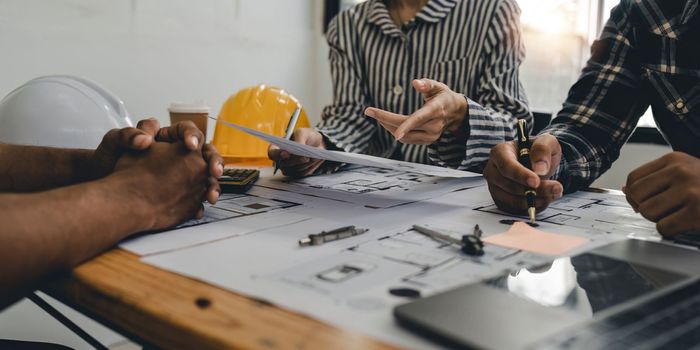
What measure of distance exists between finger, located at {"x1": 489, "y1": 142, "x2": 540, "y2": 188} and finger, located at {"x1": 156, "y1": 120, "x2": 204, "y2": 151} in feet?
1.44

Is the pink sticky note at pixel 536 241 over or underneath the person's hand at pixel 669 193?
underneath

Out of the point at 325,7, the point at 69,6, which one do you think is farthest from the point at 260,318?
the point at 325,7

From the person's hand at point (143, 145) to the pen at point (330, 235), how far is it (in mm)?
198

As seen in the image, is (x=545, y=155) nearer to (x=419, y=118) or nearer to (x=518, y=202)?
(x=518, y=202)

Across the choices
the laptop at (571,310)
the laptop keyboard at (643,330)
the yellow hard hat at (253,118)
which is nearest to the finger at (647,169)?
the laptop at (571,310)

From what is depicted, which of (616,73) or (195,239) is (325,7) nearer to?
(616,73)

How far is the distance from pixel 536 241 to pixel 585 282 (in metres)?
0.16

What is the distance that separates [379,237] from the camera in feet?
2.25

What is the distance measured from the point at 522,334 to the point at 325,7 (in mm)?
2297

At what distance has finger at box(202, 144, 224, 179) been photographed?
79 centimetres

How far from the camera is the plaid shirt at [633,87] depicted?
1.07 metres

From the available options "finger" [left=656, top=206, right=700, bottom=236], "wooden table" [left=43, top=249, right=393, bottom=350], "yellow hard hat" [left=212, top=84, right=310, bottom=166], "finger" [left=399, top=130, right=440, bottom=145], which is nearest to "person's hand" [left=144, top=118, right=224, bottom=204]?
"wooden table" [left=43, top=249, right=393, bottom=350]

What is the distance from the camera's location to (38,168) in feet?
2.75

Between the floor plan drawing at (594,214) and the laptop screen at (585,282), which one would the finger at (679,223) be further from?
the laptop screen at (585,282)
